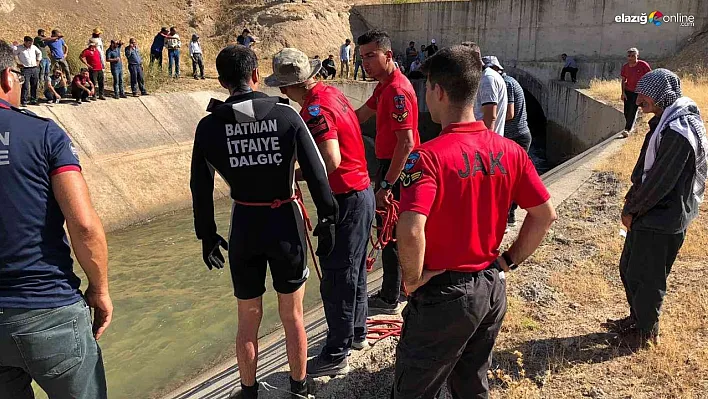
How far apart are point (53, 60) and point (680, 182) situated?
602 inches

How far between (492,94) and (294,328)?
2997 millimetres

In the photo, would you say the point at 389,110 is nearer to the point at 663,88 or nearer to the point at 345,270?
the point at 345,270

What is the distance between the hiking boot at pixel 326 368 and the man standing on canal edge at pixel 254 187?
1.68ft

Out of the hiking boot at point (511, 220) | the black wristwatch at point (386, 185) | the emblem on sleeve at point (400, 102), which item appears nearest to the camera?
the emblem on sleeve at point (400, 102)

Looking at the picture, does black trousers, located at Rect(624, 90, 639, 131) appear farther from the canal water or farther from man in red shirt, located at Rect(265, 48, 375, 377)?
man in red shirt, located at Rect(265, 48, 375, 377)

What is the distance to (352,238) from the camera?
11.2ft

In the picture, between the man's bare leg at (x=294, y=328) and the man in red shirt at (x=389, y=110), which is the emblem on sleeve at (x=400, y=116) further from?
the man's bare leg at (x=294, y=328)

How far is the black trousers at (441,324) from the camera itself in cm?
231

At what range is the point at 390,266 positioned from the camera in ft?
14.1

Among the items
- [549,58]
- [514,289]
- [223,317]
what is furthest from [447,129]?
[549,58]

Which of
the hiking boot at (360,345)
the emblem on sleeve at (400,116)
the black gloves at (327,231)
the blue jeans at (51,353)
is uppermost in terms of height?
the emblem on sleeve at (400,116)

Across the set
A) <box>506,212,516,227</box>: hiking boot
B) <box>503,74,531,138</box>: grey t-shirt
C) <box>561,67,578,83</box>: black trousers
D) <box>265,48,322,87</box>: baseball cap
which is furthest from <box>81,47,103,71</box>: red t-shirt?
<box>561,67,578,83</box>: black trousers

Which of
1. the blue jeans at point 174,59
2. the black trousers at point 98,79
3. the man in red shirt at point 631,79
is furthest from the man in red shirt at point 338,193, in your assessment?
the blue jeans at point 174,59

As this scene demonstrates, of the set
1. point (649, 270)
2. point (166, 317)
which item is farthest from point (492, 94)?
point (166, 317)
